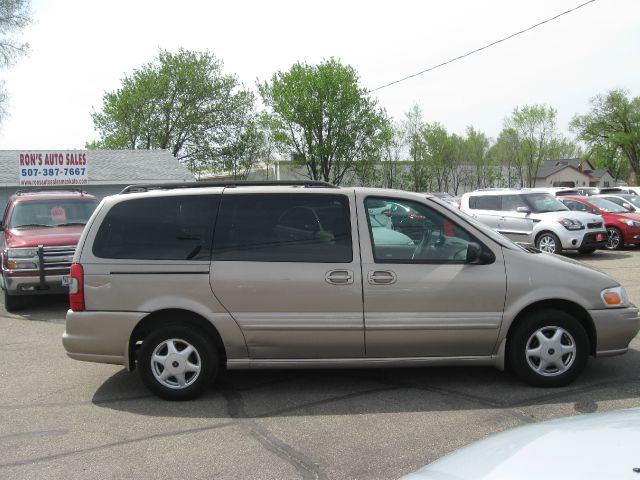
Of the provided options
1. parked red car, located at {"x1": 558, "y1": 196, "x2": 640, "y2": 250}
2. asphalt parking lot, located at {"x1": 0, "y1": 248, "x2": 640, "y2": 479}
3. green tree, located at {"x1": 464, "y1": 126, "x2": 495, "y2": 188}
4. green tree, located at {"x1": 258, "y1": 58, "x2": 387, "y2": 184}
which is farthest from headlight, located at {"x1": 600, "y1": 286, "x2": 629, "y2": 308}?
green tree, located at {"x1": 464, "y1": 126, "x2": 495, "y2": 188}

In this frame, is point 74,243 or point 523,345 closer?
point 523,345

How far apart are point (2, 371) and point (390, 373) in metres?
3.98

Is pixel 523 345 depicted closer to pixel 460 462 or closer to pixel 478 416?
pixel 478 416

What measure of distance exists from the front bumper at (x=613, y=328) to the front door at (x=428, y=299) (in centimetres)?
88

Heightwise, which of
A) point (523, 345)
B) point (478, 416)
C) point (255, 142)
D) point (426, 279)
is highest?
point (255, 142)

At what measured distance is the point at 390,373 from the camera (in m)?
5.62

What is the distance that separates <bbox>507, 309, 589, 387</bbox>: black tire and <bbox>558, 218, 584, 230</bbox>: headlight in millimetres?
10601

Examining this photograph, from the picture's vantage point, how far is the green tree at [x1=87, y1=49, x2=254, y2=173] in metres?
49.7

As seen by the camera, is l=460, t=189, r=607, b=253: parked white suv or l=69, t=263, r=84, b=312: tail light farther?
l=460, t=189, r=607, b=253: parked white suv

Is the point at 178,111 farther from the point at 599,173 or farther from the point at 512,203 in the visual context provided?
the point at 599,173

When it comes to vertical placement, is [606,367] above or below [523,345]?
below

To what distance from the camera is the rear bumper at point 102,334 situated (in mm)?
4945

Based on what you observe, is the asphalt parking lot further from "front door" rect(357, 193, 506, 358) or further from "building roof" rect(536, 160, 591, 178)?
"building roof" rect(536, 160, 591, 178)

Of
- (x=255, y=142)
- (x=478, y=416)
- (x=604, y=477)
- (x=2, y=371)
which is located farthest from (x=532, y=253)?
(x=255, y=142)
